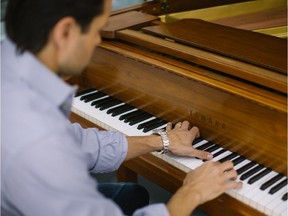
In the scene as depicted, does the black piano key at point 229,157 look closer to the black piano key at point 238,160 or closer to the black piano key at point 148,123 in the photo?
the black piano key at point 238,160

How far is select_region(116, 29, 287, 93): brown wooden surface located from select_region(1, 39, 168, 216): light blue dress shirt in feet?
2.16

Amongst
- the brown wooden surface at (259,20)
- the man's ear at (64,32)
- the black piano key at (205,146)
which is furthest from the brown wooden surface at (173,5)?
the man's ear at (64,32)

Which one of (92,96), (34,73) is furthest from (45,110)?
(92,96)

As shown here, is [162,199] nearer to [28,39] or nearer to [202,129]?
[202,129]

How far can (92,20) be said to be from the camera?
0.96m

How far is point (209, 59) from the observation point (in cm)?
148

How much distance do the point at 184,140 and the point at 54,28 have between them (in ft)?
2.33

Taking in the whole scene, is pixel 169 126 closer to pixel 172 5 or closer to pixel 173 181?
pixel 173 181

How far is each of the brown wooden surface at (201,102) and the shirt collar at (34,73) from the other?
626 millimetres

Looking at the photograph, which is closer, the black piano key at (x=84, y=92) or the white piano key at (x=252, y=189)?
the white piano key at (x=252, y=189)

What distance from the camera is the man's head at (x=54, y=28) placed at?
2.97 ft

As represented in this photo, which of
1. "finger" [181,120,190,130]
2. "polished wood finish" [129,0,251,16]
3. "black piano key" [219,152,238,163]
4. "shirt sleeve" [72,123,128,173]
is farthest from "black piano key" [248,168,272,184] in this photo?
"polished wood finish" [129,0,251,16]

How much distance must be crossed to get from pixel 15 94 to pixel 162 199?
4.79 ft

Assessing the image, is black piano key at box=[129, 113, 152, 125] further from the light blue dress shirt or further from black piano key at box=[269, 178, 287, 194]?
the light blue dress shirt
